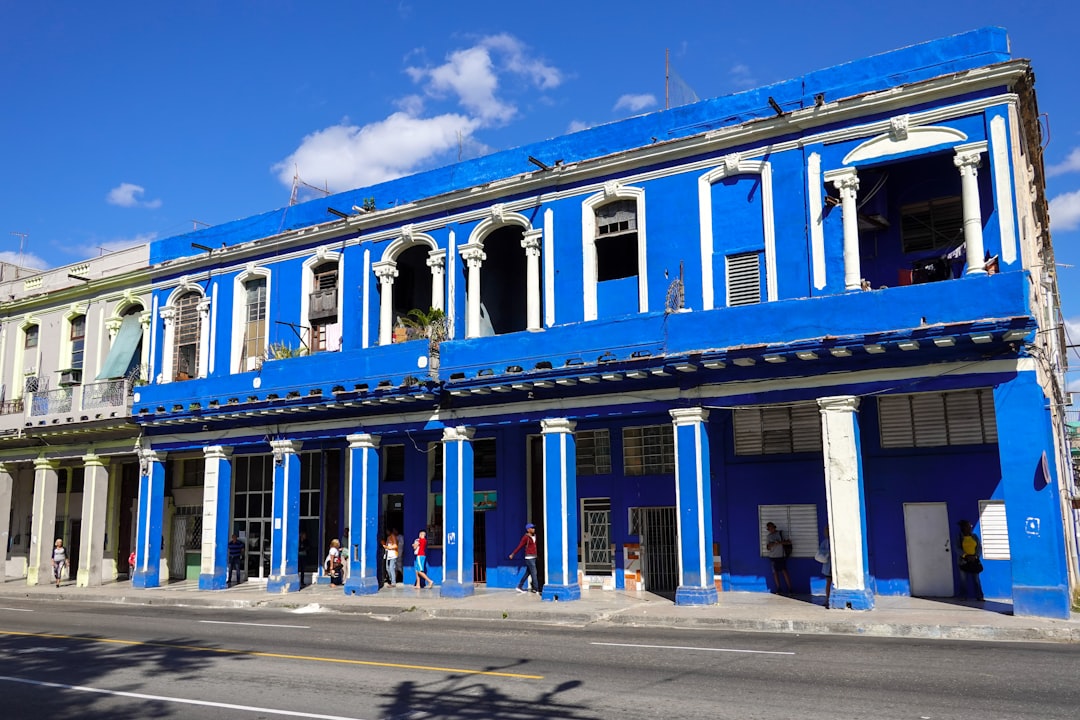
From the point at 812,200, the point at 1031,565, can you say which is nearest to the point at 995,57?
the point at 812,200

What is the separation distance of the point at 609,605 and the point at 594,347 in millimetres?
5375

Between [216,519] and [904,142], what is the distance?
2017 centimetres

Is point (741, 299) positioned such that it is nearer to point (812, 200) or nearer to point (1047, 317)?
point (812, 200)

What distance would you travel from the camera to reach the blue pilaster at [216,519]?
25.6 m

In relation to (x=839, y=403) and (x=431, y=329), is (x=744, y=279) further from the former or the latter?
(x=431, y=329)

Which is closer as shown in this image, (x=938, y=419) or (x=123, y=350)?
(x=938, y=419)

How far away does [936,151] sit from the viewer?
676 inches

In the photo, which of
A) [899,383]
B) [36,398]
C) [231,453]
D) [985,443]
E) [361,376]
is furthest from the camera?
[36,398]

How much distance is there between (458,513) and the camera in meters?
21.4

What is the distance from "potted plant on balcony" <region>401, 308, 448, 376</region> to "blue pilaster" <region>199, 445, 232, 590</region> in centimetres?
701

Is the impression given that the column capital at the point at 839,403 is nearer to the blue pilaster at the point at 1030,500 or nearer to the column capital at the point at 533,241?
the blue pilaster at the point at 1030,500

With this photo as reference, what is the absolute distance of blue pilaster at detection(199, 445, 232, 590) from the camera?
2562 centimetres

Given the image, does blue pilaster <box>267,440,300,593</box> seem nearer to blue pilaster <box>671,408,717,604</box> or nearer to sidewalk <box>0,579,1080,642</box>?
sidewalk <box>0,579,1080,642</box>

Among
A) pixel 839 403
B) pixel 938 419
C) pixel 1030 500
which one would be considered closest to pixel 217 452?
pixel 839 403
